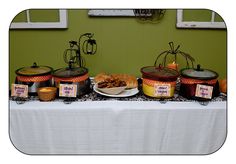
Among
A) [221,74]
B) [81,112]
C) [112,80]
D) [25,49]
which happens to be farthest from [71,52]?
[221,74]

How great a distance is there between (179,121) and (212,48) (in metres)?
0.79

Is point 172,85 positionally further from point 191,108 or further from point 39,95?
point 39,95

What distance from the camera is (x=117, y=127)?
4.28 ft

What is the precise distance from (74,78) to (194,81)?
63 cm

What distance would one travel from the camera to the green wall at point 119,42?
175cm

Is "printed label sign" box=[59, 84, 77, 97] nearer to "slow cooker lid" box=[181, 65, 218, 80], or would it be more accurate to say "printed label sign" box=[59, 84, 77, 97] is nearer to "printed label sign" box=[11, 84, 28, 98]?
"printed label sign" box=[11, 84, 28, 98]

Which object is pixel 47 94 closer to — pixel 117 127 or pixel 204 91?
pixel 117 127

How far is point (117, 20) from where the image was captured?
1746 mm

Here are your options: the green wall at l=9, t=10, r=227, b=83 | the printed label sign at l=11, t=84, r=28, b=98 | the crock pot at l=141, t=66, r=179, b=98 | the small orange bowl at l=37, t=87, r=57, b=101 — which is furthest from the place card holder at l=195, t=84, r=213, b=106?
the printed label sign at l=11, t=84, r=28, b=98

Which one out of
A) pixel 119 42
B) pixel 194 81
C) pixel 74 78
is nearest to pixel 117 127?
pixel 74 78

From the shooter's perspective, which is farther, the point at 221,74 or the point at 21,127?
the point at 221,74

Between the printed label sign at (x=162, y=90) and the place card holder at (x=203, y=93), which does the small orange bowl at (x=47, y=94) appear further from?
the place card holder at (x=203, y=93)

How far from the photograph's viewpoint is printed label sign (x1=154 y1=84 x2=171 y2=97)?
1.32 m

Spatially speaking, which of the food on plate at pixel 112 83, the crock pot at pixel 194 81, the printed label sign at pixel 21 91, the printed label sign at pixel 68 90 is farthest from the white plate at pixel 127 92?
the printed label sign at pixel 21 91
